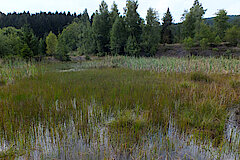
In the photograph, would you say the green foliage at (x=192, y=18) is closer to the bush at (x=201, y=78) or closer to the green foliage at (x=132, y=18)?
the green foliage at (x=132, y=18)

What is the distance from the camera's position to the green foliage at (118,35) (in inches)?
1041

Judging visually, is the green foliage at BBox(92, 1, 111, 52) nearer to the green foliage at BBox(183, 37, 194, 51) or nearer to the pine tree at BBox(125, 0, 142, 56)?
the pine tree at BBox(125, 0, 142, 56)

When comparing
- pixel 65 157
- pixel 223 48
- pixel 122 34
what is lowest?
pixel 65 157

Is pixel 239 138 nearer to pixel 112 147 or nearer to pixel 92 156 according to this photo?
pixel 112 147

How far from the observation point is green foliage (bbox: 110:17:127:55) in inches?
1041

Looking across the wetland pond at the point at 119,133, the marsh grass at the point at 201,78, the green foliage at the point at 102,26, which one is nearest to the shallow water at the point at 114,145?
the wetland pond at the point at 119,133

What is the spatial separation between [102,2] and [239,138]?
3264 centimetres

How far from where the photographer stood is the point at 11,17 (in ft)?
227

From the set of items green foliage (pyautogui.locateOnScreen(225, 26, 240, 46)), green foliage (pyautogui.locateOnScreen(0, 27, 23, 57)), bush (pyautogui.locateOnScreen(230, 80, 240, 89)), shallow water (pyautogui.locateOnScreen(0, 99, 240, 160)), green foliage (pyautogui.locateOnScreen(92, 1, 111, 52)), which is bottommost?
shallow water (pyautogui.locateOnScreen(0, 99, 240, 160))

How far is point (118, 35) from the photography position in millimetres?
27047

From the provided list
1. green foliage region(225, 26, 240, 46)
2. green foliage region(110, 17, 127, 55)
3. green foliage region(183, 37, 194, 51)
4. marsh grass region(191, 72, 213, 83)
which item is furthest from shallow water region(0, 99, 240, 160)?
green foliage region(225, 26, 240, 46)

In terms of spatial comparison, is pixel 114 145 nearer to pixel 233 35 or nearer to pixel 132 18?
pixel 132 18

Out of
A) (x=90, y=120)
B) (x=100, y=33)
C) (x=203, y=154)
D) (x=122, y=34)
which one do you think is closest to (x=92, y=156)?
(x=90, y=120)

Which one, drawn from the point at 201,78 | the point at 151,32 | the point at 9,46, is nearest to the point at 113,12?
the point at 151,32
